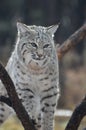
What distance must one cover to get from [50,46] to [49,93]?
49 centimetres

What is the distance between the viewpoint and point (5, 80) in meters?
5.64

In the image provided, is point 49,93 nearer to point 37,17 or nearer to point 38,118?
point 38,118

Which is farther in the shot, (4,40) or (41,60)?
(4,40)

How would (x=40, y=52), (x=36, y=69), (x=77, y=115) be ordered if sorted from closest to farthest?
(x=77, y=115), (x=40, y=52), (x=36, y=69)

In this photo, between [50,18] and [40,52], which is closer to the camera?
[40,52]

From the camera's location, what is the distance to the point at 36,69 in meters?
7.91

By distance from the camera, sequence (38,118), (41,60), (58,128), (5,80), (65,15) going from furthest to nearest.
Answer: (65,15) → (58,128) → (38,118) → (41,60) → (5,80)

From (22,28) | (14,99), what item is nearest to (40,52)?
(22,28)

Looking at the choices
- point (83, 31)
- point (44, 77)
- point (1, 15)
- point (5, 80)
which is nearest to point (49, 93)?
point (44, 77)

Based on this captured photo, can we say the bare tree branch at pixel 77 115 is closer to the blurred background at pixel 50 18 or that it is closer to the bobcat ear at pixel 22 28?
the bobcat ear at pixel 22 28

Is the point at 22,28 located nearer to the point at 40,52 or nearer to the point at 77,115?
the point at 40,52

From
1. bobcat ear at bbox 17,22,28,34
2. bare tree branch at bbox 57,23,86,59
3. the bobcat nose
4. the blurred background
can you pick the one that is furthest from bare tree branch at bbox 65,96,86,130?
the blurred background

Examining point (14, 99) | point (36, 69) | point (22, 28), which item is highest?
point (22, 28)

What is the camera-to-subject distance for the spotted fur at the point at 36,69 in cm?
782
